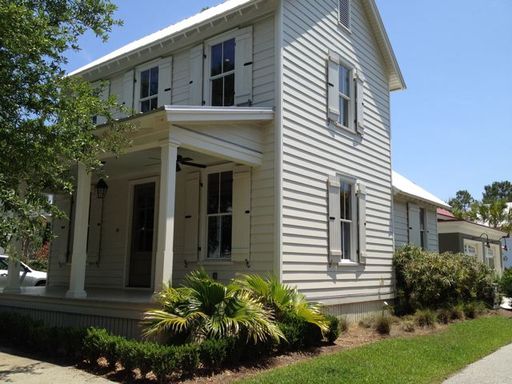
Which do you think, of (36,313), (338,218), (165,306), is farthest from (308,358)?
(36,313)

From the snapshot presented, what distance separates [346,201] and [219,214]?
3.44 meters

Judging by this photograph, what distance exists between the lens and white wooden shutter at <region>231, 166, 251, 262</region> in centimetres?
1042

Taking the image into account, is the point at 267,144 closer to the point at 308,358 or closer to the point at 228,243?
the point at 228,243

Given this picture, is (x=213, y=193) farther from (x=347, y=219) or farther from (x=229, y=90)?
(x=347, y=219)

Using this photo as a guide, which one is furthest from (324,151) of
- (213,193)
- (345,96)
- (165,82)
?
(165,82)

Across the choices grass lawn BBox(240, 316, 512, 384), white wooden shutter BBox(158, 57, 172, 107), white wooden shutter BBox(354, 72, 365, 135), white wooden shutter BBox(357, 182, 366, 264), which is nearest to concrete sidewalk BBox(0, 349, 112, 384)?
grass lawn BBox(240, 316, 512, 384)

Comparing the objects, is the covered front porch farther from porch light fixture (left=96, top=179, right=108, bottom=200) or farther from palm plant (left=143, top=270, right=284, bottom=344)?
palm plant (left=143, top=270, right=284, bottom=344)

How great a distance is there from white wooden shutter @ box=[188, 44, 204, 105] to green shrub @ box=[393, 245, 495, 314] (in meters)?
7.14

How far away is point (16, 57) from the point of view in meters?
6.60

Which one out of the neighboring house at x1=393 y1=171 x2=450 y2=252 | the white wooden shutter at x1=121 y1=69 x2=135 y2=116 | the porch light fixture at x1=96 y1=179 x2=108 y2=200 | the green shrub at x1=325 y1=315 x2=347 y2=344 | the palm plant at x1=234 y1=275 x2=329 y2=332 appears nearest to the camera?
the palm plant at x1=234 y1=275 x2=329 y2=332

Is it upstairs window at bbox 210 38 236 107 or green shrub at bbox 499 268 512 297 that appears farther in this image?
green shrub at bbox 499 268 512 297

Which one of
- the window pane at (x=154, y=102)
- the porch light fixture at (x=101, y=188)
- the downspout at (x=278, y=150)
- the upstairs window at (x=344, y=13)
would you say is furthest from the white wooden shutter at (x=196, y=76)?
the upstairs window at (x=344, y=13)

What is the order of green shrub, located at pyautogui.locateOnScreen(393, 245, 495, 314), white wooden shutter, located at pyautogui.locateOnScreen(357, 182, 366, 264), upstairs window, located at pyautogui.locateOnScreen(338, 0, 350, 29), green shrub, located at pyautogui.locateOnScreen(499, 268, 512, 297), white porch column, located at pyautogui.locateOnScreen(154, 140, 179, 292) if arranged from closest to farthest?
white porch column, located at pyautogui.locateOnScreen(154, 140, 179, 292)
white wooden shutter, located at pyautogui.locateOnScreen(357, 182, 366, 264)
upstairs window, located at pyautogui.locateOnScreen(338, 0, 350, 29)
green shrub, located at pyautogui.locateOnScreen(393, 245, 495, 314)
green shrub, located at pyautogui.locateOnScreen(499, 268, 512, 297)

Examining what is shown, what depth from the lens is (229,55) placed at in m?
11.7
